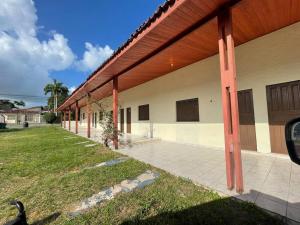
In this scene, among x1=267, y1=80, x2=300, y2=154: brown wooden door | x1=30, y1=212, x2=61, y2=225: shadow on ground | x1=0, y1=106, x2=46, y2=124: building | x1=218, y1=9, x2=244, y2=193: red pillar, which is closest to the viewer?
x1=30, y1=212, x2=61, y2=225: shadow on ground

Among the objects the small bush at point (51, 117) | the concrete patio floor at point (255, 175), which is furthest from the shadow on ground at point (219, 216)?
the small bush at point (51, 117)

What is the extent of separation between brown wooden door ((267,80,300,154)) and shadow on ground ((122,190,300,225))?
3.03 metres

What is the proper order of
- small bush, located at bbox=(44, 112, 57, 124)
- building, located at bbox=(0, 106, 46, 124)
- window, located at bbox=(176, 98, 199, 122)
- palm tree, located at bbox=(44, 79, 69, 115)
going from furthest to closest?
building, located at bbox=(0, 106, 46, 124) → palm tree, located at bbox=(44, 79, 69, 115) → small bush, located at bbox=(44, 112, 57, 124) → window, located at bbox=(176, 98, 199, 122)

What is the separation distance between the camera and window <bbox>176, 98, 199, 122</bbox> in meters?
7.65

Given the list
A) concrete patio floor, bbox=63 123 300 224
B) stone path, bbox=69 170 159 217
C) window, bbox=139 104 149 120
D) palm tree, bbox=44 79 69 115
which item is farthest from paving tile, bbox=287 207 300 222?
palm tree, bbox=44 79 69 115

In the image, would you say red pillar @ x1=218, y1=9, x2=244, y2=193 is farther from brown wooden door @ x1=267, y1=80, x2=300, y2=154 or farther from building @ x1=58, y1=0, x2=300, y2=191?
brown wooden door @ x1=267, y1=80, x2=300, y2=154

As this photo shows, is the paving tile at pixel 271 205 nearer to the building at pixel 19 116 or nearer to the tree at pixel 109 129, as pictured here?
the tree at pixel 109 129

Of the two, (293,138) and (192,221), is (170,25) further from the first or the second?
(192,221)

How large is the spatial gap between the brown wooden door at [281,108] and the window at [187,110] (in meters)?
2.83

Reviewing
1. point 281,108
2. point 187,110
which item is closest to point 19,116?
point 187,110

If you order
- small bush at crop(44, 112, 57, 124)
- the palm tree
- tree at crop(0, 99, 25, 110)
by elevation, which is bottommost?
small bush at crop(44, 112, 57, 124)

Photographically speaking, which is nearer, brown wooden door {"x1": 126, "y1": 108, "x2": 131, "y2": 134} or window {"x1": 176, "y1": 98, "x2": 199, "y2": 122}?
window {"x1": 176, "y1": 98, "x2": 199, "y2": 122}

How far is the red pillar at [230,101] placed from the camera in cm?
303

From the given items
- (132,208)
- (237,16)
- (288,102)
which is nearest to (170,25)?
(237,16)
